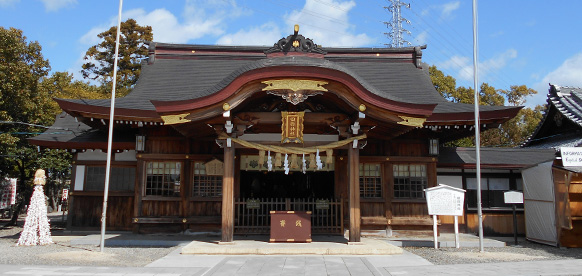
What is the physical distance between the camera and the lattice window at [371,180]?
13.6m

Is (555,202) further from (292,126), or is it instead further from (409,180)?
(292,126)

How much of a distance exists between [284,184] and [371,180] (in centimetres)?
589

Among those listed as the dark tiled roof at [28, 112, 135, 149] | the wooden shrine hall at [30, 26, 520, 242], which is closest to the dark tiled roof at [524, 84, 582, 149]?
the wooden shrine hall at [30, 26, 520, 242]

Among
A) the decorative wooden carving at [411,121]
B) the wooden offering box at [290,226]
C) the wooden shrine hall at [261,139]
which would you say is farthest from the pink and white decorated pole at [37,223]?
the decorative wooden carving at [411,121]

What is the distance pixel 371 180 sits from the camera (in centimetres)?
1363

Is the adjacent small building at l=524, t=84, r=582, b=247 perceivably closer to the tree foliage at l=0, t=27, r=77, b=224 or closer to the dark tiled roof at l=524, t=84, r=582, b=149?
the dark tiled roof at l=524, t=84, r=582, b=149

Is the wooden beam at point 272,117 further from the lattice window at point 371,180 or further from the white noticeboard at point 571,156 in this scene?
the white noticeboard at point 571,156

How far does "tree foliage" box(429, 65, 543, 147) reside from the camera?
28188 mm

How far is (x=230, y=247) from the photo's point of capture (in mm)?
10102

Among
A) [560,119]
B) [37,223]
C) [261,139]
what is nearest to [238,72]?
[261,139]

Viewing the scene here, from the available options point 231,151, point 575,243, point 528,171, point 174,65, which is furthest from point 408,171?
point 174,65

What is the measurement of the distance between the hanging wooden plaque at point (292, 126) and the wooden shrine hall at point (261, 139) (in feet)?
0.09

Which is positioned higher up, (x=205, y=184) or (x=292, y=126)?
(x=292, y=126)

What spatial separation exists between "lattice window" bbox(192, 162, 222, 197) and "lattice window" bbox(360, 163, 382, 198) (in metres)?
4.59
